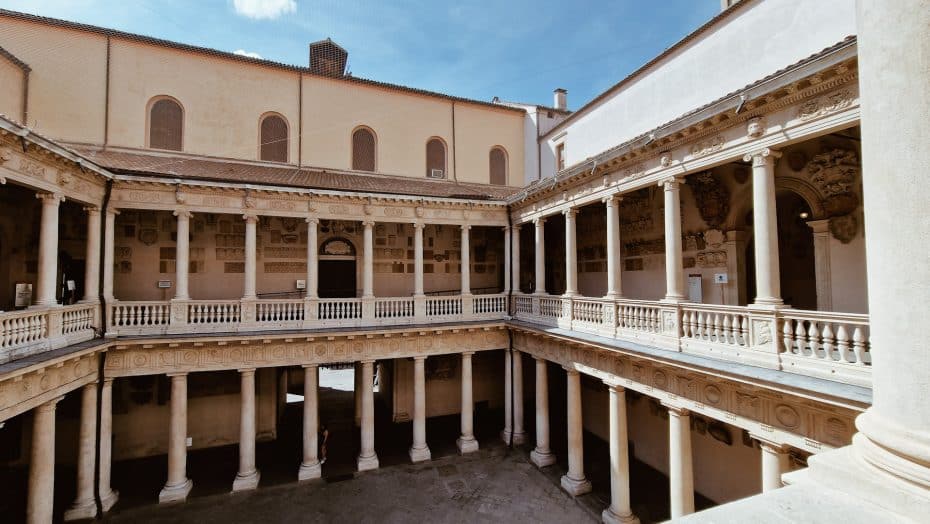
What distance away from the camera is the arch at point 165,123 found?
15.4 meters

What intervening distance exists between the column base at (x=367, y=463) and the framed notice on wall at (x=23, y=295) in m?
10.6

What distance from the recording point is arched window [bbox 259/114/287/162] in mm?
16781

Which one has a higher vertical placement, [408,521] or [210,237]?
[210,237]

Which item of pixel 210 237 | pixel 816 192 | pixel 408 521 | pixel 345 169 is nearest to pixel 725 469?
pixel 816 192

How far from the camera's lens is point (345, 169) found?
17.7 meters

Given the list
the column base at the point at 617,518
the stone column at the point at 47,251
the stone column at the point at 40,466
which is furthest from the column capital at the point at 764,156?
the stone column at the point at 40,466

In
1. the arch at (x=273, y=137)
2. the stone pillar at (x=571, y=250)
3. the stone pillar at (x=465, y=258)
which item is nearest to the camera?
the stone pillar at (x=571, y=250)

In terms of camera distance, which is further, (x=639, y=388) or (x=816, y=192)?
(x=639, y=388)

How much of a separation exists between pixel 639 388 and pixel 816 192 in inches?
228

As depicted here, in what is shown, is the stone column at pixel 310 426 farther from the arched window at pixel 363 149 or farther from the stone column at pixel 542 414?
the arched window at pixel 363 149

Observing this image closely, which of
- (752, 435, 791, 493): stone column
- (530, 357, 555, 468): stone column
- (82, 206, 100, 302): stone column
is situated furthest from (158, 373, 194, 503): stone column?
(752, 435, 791, 493): stone column

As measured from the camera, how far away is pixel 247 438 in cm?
1290

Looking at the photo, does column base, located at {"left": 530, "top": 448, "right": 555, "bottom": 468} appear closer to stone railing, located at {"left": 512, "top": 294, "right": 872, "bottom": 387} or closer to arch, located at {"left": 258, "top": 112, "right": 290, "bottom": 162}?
stone railing, located at {"left": 512, "top": 294, "right": 872, "bottom": 387}

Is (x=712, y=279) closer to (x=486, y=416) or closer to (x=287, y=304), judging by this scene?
(x=486, y=416)
